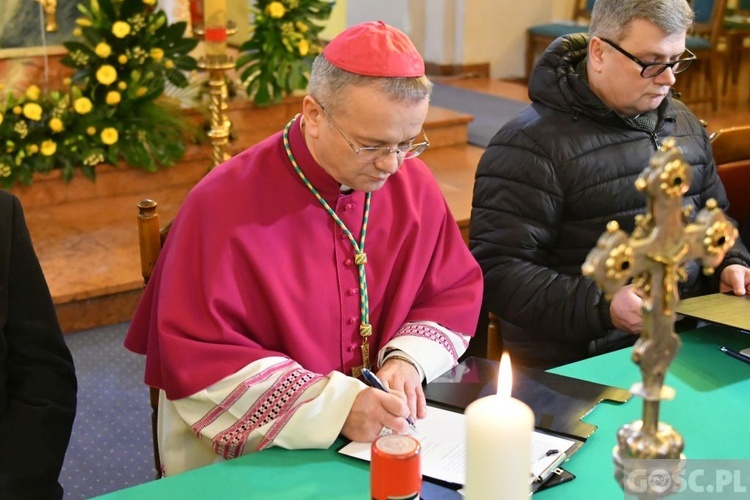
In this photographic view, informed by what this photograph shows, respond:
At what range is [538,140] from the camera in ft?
8.92

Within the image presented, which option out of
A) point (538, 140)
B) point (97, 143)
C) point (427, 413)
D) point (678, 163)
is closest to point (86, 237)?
point (97, 143)

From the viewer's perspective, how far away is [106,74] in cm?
508

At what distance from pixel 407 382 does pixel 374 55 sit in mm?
628

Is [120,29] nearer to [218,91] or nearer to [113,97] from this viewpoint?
[113,97]

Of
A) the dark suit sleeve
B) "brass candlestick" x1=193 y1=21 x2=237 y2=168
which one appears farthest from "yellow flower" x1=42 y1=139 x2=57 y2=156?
the dark suit sleeve

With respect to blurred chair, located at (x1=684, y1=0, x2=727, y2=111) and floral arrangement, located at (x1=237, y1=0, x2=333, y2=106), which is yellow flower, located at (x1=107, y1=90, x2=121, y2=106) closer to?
floral arrangement, located at (x1=237, y1=0, x2=333, y2=106)

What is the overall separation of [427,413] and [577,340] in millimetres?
818

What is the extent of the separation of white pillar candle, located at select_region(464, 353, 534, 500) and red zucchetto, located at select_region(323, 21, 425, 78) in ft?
3.41

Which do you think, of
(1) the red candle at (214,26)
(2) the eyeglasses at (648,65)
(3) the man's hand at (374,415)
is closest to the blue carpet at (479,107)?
(1) the red candle at (214,26)

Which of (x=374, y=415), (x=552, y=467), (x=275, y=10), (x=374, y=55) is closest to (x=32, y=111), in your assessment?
(x=275, y=10)

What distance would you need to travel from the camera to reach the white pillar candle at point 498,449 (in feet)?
3.37

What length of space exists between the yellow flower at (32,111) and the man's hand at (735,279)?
11.3 ft

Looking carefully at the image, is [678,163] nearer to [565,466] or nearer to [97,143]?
[565,466]

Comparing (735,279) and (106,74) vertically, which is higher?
(106,74)
